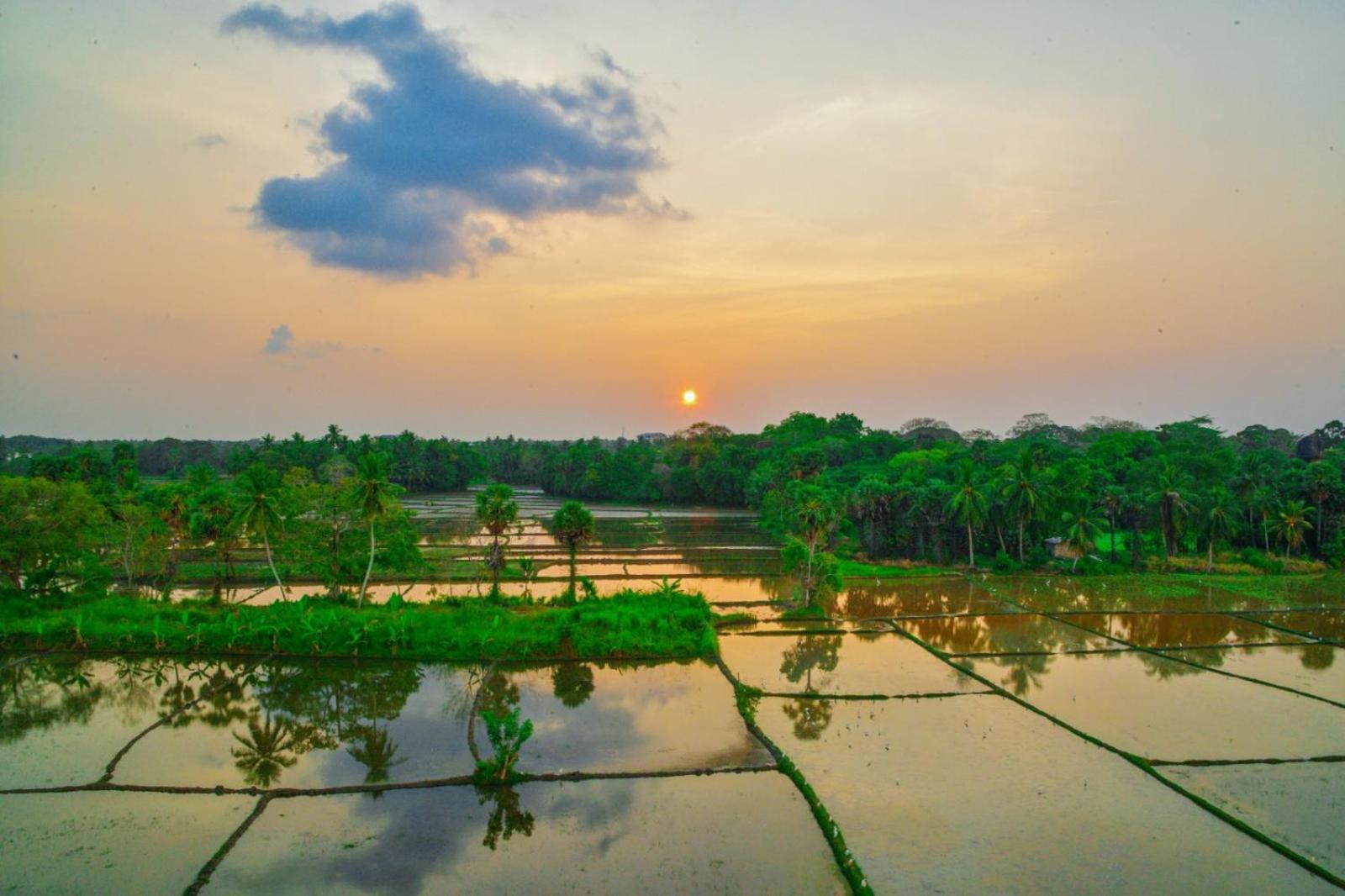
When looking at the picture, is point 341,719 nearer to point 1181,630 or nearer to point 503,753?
point 503,753

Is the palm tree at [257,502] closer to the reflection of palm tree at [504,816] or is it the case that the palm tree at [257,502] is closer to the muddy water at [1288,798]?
the reflection of palm tree at [504,816]

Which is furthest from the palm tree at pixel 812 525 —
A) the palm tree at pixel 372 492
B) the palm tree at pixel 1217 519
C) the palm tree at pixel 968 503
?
the palm tree at pixel 1217 519

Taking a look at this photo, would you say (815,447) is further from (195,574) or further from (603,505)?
(195,574)

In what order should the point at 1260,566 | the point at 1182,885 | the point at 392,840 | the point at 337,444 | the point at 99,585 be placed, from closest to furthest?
the point at 1182,885
the point at 392,840
the point at 99,585
the point at 1260,566
the point at 337,444

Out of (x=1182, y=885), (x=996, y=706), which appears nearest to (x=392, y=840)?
(x=1182, y=885)

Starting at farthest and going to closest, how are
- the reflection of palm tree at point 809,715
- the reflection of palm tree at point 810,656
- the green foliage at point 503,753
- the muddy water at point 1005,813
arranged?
the reflection of palm tree at point 810,656, the reflection of palm tree at point 809,715, the green foliage at point 503,753, the muddy water at point 1005,813
